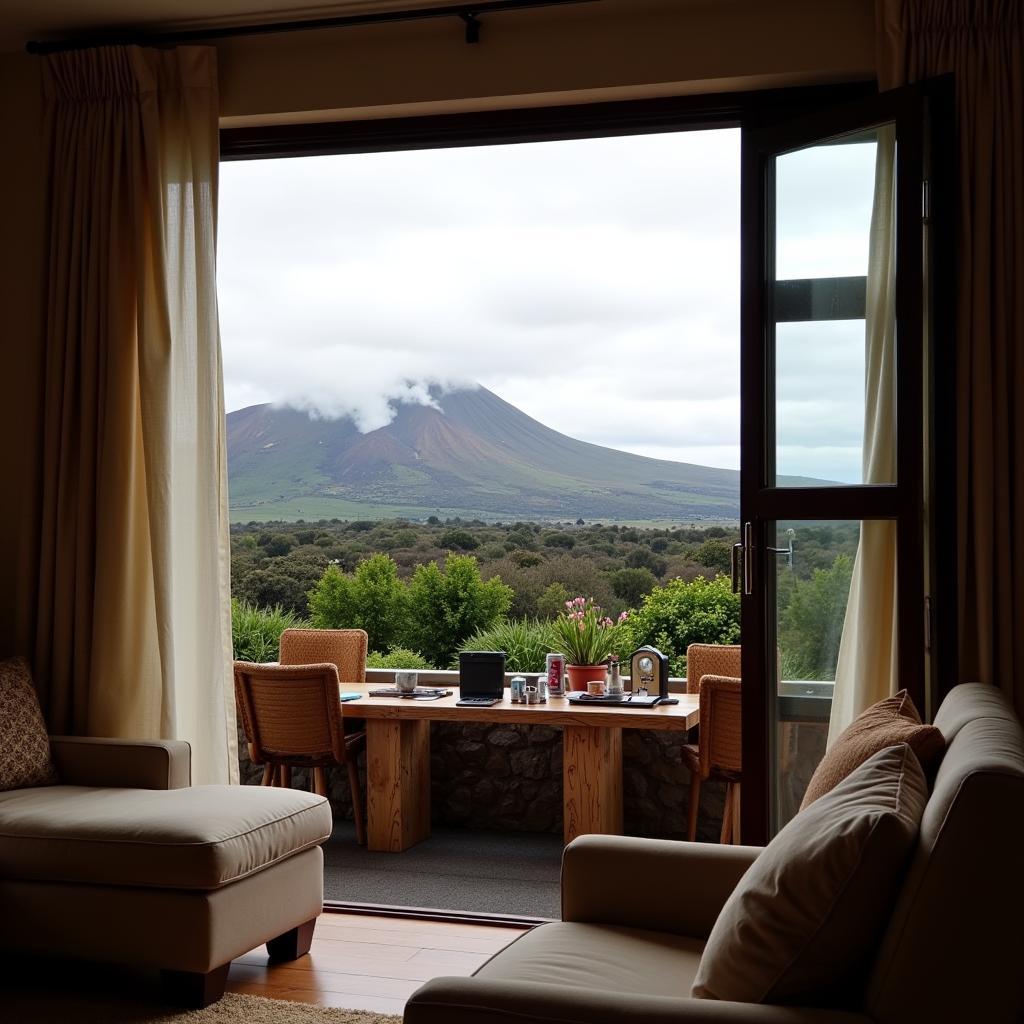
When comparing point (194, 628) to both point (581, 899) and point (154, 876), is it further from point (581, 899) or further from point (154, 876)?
point (581, 899)

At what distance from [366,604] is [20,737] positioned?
6.96 meters

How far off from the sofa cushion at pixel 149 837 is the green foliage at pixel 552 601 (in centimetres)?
848

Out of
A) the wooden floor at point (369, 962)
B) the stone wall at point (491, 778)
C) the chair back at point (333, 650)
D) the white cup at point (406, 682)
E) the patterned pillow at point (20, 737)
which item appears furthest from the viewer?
the chair back at point (333, 650)

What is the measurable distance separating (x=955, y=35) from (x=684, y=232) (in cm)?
877

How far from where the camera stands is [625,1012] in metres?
1.69

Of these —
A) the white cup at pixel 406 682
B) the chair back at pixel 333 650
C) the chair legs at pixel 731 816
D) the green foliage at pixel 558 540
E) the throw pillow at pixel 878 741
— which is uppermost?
the green foliage at pixel 558 540

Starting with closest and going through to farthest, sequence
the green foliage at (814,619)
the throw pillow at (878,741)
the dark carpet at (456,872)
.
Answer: the throw pillow at (878,741) → the green foliage at (814,619) → the dark carpet at (456,872)

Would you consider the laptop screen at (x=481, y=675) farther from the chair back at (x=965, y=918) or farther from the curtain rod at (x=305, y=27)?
the chair back at (x=965, y=918)

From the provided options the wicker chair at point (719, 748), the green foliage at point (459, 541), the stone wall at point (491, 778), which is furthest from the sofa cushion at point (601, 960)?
the green foliage at point (459, 541)

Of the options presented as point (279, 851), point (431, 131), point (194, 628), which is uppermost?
point (431, 131)

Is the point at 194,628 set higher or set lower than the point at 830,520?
lower

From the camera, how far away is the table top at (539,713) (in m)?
4.85

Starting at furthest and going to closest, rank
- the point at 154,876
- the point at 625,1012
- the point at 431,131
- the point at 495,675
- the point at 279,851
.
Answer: the point at 495,675
the point at 431,131
the point at 279,851
the point at 154,876
the point at 625,1012

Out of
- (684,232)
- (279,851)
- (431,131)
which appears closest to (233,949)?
(279,851)
